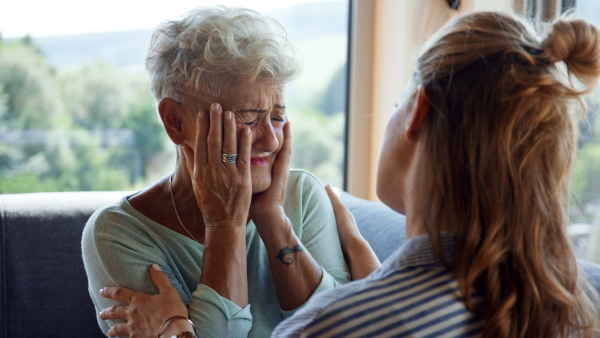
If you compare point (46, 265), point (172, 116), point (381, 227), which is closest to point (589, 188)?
point (381, 227)

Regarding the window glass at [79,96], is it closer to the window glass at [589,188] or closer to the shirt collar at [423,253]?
the window glass at [589,188]

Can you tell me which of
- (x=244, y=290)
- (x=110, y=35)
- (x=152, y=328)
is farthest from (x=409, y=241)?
(x=110, y=35)

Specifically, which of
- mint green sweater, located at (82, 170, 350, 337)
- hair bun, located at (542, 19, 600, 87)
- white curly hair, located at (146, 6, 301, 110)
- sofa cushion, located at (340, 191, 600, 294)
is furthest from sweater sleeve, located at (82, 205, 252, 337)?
hair bun, located at (542, 19, 600, 87)

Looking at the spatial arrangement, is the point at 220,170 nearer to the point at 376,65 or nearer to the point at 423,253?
the point at 423,253

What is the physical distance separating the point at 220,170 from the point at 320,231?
1.17ft

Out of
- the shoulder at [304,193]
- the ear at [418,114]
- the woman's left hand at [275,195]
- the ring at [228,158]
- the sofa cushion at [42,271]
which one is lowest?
the sofa cushion at [42,271]

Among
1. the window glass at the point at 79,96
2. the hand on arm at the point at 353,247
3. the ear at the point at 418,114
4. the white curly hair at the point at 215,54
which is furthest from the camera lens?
the window glass at the point at 79,96

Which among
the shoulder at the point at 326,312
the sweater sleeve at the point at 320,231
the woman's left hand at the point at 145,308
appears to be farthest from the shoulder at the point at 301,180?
the shoulder at the point at 326,312

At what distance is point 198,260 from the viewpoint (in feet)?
5.06

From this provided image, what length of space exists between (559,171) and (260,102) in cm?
76

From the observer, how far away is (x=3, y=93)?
2.55 metres

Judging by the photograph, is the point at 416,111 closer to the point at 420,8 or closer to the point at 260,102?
the point at 260,102

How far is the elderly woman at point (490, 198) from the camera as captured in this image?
2.89 ft

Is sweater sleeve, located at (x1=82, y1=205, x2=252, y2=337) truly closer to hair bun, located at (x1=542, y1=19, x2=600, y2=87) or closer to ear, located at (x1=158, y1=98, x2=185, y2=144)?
ear, located at (x1=158, y1=98, x2=185, y2=144)
